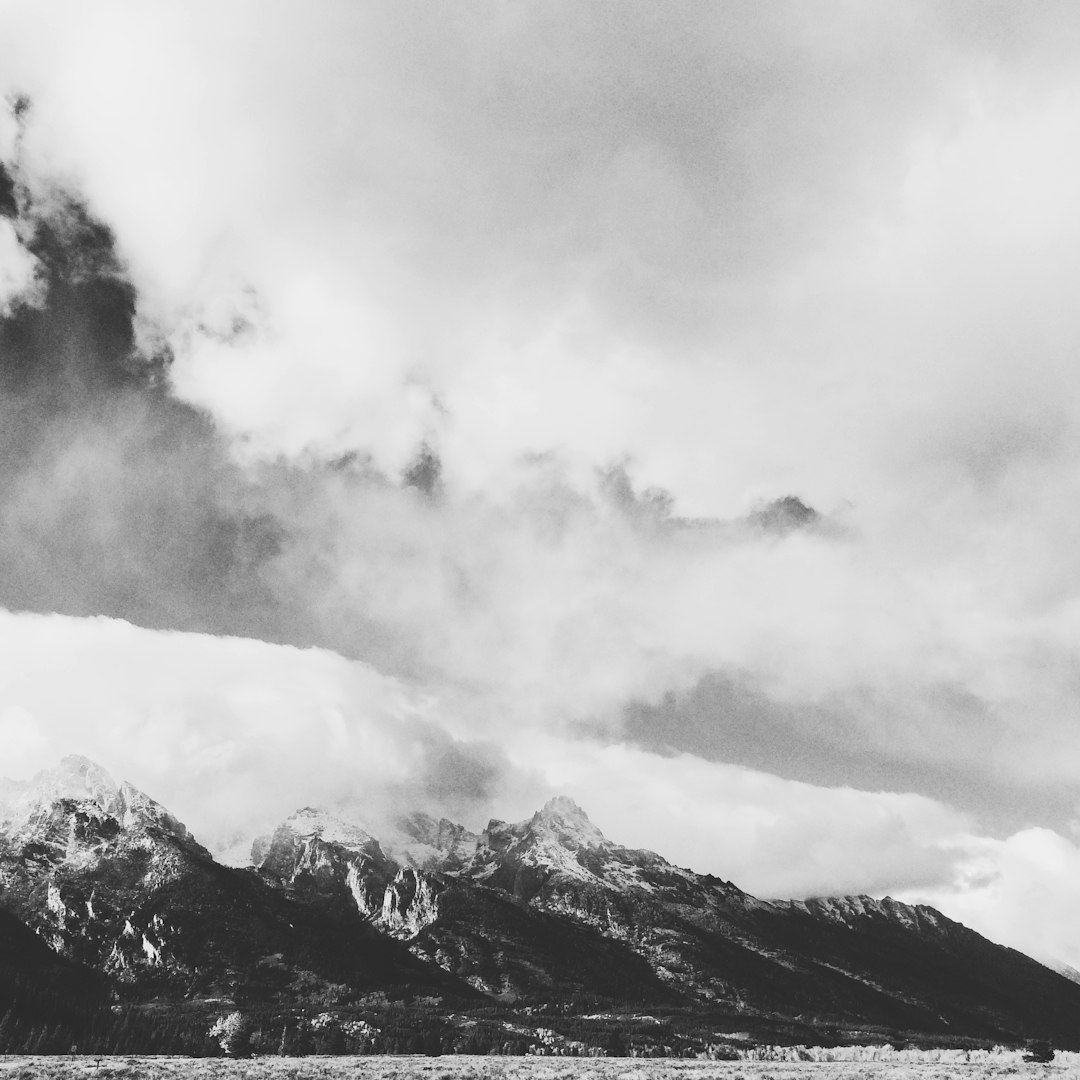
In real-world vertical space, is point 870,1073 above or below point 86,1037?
above

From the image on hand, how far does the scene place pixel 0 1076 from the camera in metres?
69.9

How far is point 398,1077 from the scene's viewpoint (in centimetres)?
7638

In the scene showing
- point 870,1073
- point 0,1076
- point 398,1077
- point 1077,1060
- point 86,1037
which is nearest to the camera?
point 0,1076

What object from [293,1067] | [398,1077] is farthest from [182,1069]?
[398,1077]

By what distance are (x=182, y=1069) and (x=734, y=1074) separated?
57875 mm

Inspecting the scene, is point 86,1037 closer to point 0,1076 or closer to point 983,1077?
point 0,1076

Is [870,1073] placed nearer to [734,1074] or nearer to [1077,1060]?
[734,1074]

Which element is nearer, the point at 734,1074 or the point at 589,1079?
the point at 589,1079

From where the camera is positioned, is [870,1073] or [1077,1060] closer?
[870,1073]

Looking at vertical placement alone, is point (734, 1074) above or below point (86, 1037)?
above

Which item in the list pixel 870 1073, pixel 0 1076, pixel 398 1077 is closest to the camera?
pixel 0 1076

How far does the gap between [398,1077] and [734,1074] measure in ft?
114

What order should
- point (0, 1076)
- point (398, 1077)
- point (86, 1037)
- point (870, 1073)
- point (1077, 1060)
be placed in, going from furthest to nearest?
1. point (86, 1037)
2. point (1077, 1060)
3. point (870, 1073)
4. point (398, 1077)
5. point (0, 1076)

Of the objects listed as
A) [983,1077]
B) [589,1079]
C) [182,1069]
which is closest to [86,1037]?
[182,1069]
